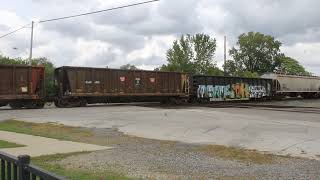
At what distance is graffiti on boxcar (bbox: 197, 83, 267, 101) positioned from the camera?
50.3 metres

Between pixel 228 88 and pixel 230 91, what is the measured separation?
0.52 meters

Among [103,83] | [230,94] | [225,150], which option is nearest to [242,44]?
[230,94]

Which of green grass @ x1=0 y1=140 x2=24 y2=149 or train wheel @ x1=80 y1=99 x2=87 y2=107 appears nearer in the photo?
green grass @ x1=0 y1=140 x2=24 y2=149

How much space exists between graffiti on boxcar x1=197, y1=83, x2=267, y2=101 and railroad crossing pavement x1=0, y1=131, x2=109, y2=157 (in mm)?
34079

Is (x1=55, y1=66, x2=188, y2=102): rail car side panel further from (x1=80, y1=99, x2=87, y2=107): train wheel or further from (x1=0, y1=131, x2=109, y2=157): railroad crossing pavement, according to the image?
(x1=0, y1=131, x2=109, y2=157): railroad crossing pavement

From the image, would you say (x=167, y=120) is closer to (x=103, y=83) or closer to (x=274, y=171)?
(x=274, y=171)

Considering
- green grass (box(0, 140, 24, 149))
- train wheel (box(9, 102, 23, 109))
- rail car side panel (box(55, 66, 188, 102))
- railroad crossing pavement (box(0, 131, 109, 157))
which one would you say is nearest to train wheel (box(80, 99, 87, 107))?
rail car side panel (box(55, 66, 188, 102))

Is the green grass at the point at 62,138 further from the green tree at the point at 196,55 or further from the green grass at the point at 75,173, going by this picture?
the green tree at the point at 196,55

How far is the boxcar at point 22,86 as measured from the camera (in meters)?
36.0

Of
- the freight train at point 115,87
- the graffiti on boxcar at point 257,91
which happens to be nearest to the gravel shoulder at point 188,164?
the freight train at point 115,87

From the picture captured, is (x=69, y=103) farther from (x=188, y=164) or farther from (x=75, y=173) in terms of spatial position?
(x=75, y=173)

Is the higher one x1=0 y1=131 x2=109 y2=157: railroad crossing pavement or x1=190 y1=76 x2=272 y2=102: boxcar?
x1=190 y1=76 x2=272 y2=102: boxcar

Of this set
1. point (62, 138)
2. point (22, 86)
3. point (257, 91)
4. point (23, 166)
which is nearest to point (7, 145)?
point (62, 138)

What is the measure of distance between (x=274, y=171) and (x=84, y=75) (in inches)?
1220
